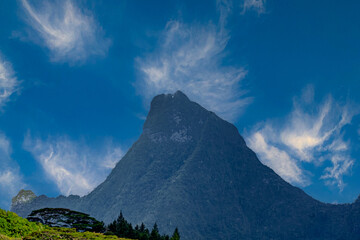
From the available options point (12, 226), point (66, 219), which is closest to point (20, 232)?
point (12, 226)

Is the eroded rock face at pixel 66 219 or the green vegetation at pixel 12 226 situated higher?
the eroded rock face at pixel 66 219

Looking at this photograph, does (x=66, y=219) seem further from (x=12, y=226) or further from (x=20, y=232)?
(x=12, y=226)

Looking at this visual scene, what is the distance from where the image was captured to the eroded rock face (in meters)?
68.8

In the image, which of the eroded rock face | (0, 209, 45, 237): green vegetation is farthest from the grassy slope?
the eroded rock face

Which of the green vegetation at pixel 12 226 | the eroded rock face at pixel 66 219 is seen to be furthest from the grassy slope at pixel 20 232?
the eroded rock face at pixel 66 219

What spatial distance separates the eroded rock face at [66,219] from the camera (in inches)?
2709

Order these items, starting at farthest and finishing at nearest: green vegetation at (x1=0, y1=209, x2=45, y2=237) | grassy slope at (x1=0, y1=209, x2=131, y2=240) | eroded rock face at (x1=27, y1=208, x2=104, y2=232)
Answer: eroded rock face at (x1=27, y1=208, x2=104, y2=232)
green vegetation at (x1=0, y1=209, x2=45, y2=237)
grassy slope at (x1=0, y1=209, x2=131, y2=240)

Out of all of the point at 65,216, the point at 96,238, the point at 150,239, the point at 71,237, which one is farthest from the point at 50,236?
the point at 150,239

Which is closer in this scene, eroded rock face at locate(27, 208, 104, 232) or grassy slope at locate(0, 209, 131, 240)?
grassy slope at locate(0, 209, 131, 240)

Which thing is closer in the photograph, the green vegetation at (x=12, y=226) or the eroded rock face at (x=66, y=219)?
the green vegetation at (x=12, y=226)

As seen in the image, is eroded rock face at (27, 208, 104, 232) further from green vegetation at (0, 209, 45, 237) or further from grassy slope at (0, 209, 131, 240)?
green vegetation at (0, 209, 45, 237)

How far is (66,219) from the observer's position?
70.3 m

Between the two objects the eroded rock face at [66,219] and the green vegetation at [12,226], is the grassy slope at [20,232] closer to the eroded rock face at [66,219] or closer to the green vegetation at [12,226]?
the green vegetation at [12,226]

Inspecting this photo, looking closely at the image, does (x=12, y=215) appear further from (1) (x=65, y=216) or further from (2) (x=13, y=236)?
(1) (x=65, y=216)
